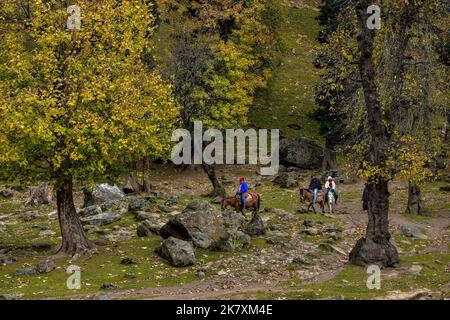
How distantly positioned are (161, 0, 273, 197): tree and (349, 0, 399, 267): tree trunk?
2216cm

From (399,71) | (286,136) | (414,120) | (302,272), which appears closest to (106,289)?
(302,272)

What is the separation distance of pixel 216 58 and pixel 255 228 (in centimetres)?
2849

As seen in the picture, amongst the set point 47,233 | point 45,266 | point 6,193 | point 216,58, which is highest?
point 216,58

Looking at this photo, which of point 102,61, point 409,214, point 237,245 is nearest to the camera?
point 102,61

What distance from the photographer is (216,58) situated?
200 feet

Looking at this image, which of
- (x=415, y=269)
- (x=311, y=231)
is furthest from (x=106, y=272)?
(x=415, y=269)

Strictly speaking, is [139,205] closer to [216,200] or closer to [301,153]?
[216,200]

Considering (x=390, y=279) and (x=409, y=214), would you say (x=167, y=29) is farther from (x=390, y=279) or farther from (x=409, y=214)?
(x=390, y=279)

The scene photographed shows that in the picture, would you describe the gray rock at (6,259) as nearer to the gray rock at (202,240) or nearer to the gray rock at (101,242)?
the gray rock at (101,242)

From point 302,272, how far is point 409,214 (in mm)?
17330

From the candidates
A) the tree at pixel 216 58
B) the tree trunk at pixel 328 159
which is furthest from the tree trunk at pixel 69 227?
the tree trunk at pixel 328 159

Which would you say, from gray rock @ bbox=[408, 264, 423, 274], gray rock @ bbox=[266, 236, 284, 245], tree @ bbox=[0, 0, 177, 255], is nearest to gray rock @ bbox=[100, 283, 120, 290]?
tree @ bbox=[0, 0, 177, 255]

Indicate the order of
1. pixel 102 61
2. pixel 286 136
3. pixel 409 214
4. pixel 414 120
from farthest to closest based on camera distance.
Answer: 1. pixel 286 136
2. pixel 409 214
3. pixel 414 120
4. pixel 102 61
